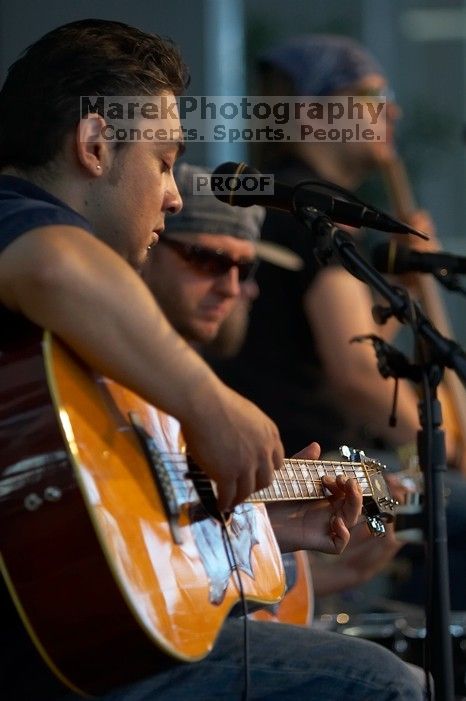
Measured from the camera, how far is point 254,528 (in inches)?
80.7

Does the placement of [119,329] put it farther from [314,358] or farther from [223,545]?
[314,358]

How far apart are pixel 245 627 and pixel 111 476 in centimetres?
40

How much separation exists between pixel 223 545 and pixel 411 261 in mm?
850

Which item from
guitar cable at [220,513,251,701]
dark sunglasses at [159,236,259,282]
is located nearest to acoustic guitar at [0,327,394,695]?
guitar cable at [220,513,251,701]

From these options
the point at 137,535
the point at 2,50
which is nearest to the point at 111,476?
the point at 137,535

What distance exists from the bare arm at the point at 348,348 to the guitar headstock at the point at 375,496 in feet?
3.85

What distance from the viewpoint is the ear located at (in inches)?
72.3

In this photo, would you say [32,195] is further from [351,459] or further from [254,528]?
[351,459]

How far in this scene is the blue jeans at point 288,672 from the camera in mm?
1865

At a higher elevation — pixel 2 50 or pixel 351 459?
pixel 2 50

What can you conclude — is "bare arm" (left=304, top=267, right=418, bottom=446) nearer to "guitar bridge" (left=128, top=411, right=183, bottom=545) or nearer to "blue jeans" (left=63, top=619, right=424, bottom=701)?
"blue jeans" (left=63, top=619, right=424, bottom=701)

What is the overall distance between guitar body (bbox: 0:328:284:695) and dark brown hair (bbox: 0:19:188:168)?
38 cm

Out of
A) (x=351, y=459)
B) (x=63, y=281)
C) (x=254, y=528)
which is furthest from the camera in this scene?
(x=351, y=459)

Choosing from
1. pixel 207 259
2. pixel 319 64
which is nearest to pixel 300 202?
pixel 207 259
